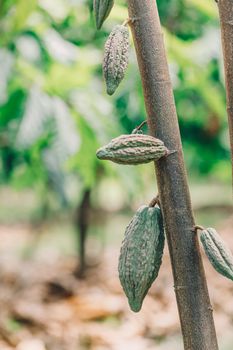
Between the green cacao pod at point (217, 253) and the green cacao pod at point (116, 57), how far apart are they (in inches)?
5.5

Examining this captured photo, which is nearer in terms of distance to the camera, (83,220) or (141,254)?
(141,254)

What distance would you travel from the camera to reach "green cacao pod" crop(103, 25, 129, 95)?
620 millimetres

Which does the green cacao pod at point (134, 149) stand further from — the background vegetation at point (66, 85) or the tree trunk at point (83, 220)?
the tree trunk at point (83, 220)

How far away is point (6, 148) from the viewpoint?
6.14 feet

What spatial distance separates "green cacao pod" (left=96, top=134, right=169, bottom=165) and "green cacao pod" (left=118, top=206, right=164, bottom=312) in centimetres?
→ 5

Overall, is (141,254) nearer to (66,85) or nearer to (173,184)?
(173,184)

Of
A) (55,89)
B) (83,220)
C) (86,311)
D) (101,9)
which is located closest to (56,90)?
(55,89)

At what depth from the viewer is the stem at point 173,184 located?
2.01 ft

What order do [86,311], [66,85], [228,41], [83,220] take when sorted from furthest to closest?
1. [83,220]
2. [86,311]
3. [66,85]
4. [228,41]

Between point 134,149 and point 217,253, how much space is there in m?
0.11

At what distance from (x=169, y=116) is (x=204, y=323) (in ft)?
0.56

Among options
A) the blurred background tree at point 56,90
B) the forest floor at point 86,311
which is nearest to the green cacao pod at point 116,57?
the blurred background tree at point 56,90

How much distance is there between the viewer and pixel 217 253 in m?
0.62

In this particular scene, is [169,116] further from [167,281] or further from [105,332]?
[167,281]
